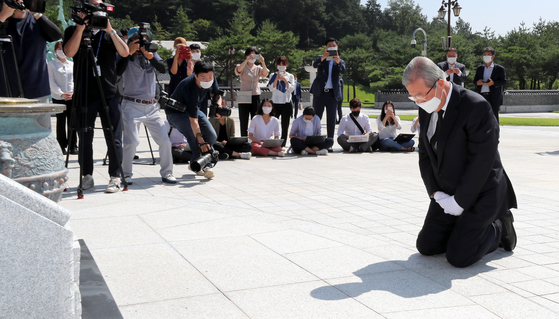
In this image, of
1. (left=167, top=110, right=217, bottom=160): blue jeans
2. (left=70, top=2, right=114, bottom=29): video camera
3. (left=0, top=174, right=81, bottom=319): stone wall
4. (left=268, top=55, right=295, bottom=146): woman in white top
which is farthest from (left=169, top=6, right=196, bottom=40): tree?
(left=0, top=174, right=81, bottom=319): stone wall

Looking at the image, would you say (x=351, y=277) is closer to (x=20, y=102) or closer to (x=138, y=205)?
(x=20, y=102)

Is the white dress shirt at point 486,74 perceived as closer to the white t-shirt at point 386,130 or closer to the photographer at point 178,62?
the white t-shirt at point 386,130

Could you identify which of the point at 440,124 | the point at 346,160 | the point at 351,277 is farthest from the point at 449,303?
the point at 346,160

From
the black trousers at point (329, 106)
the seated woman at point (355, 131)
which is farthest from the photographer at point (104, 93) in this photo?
the black trousers at point (329, 106)

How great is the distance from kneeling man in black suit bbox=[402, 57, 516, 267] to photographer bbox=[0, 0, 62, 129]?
3472mm

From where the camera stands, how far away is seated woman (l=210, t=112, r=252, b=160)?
10359 mm

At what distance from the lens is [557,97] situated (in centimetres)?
3609

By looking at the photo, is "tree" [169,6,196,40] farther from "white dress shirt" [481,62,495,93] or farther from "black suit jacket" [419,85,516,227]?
"black suit jacket" [419,85,516,227]

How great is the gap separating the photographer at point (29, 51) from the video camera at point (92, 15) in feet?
1.95

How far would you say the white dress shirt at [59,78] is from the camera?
390 inches

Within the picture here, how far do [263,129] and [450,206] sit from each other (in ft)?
25.0

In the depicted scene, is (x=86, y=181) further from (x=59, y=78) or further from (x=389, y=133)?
(x=389, y=133)

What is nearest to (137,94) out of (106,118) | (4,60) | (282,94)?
(106,118)

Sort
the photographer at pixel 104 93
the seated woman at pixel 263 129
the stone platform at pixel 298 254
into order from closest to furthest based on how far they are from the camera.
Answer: the stone platform at pixel 298 254 → the photographer at pixel 104 93 → the seated woman at pixel 263 129
